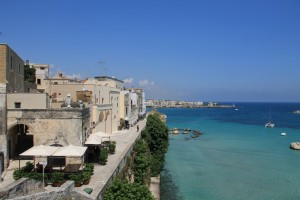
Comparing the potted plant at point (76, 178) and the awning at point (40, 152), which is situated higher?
the awning at point (40, 152)

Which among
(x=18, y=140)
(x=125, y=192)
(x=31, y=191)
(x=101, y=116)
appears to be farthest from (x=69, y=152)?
(x=101, y=116)

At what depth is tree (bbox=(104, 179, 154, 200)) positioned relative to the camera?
18516 millimetres

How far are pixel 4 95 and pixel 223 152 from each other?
4553 centimetres

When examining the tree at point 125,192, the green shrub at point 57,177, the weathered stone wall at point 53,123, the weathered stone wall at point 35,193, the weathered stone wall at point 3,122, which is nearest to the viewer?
the weathered stone wall at point 35,193

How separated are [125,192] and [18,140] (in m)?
13.5

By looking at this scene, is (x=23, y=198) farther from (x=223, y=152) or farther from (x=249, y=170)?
(x=223, y=152)

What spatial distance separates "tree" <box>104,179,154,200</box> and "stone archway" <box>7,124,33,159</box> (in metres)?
11.1

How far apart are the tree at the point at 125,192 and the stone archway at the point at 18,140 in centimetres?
1114

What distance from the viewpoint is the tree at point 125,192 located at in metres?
18.5

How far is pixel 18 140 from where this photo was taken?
2803 cm

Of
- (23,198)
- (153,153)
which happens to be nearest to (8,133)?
(23,198)

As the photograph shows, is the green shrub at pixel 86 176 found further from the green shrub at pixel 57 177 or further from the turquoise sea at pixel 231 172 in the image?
the turquoise sea at pixel 231 172

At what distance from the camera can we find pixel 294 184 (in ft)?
126

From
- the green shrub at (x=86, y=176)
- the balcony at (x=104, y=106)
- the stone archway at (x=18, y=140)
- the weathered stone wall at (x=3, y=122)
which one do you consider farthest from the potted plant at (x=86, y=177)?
the balcony at (x=104, y=106)
